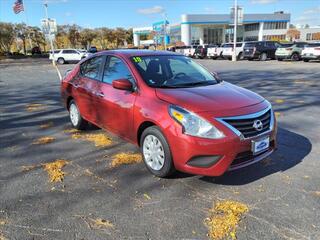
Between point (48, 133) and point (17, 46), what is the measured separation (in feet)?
207

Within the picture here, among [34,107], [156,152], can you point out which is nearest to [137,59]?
[156,152]

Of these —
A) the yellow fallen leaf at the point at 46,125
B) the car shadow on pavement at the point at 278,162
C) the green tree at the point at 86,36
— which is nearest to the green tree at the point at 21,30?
the green tree at the point at 86,36

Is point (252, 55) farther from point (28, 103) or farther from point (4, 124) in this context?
point (4, 124)

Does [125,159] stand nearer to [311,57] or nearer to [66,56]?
[311,57]

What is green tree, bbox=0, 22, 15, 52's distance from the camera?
51859 mm

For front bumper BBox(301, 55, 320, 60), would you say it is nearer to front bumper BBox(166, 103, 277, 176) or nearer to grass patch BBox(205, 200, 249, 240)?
front bumper BBox(166, 103, 277, 176)

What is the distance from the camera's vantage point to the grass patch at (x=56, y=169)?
4.45 metres

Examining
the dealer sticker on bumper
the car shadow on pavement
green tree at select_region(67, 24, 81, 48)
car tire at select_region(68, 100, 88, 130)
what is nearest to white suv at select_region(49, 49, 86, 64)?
green tree at select_region(67, 24, 81, 48)

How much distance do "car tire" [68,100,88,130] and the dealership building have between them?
250ft

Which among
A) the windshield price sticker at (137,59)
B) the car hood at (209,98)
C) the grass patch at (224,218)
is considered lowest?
the grass patch at (224,218)

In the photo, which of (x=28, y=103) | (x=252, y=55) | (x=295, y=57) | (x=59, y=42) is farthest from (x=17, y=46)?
(x=28, y=103)

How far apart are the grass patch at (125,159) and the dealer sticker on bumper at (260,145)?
177cm

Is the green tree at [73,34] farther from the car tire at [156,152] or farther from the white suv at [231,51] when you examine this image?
the car tire at [156,152]

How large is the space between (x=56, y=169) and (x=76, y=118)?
6.92 ft
